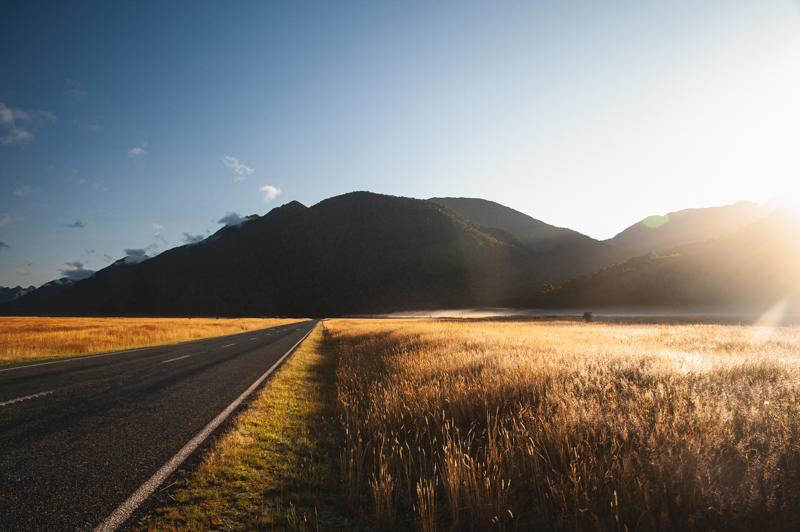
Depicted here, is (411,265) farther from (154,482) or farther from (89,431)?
(154,482)

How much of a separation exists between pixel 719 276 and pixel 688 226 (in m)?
109

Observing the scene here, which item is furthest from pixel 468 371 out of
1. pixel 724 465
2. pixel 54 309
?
pixel 54 309

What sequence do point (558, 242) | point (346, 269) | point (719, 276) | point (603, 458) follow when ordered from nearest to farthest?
1. point (603, 458)
2. point (719, 276)
3. point (558, 242)
4. point (346, 269)

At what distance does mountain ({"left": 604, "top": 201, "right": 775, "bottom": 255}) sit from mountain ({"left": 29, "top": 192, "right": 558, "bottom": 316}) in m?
53.6

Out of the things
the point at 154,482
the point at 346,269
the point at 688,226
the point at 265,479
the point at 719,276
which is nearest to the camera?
the point at 154,482

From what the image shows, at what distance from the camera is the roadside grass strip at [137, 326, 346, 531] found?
2812 millimetres

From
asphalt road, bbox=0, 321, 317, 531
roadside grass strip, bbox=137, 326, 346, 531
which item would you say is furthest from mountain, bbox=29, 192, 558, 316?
roadside grass strip, bbox=137, 326, 346, 531

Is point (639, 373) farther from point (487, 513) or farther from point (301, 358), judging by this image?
point (301, 358)

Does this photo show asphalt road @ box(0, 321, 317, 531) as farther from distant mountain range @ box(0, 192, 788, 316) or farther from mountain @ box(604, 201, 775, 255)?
mountain @ box(604, 201, 775, 255)

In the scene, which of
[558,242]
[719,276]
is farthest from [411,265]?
[719,276]

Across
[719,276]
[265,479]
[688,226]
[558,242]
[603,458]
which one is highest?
[688,226]

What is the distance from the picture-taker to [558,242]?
491 feet

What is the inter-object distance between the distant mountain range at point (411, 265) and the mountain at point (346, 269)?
0.59 metres

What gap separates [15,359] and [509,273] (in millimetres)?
119357
